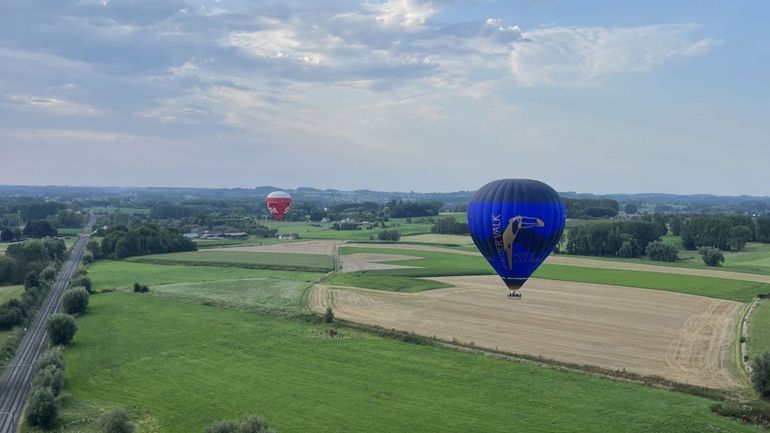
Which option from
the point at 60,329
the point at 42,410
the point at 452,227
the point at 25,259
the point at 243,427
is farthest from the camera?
the point at 452,227

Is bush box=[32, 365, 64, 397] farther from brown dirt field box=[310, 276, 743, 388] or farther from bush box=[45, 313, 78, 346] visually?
brown dirt field box=[310, 276, 743, 388]

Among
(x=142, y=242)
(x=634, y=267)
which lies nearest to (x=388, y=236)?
(x=142, y=242)

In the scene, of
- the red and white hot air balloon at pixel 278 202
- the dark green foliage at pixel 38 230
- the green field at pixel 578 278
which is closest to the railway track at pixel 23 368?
the green field at pixel 578 278

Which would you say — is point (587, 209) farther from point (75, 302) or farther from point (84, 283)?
point (75, 302)

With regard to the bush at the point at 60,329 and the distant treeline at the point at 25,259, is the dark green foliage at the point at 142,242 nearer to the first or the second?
the distant treeline at the point at 25,259

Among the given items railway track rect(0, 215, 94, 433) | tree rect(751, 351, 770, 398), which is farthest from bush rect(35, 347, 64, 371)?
tree rect(751, 351, 770, 398)

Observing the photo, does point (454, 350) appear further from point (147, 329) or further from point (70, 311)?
point (70, 311)

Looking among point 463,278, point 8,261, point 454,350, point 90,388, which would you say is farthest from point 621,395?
point 8,261
